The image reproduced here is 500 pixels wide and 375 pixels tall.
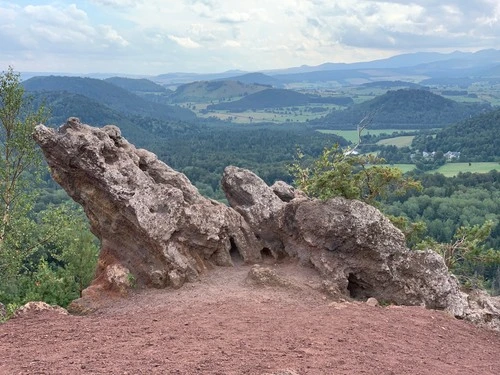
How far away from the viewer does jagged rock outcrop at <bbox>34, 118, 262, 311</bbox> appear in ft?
65.0

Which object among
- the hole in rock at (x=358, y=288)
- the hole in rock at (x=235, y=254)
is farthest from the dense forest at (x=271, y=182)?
the hole in rock at (x=235, y=254)

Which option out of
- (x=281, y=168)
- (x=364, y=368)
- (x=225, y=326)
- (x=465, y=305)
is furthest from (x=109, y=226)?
(x=281, y=168)

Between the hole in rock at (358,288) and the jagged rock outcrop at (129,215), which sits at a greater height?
the jagged rock outcrop at (129,215)

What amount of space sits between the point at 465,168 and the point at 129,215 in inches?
5880

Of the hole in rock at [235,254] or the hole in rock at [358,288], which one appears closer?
the hole in rock at [358,288]

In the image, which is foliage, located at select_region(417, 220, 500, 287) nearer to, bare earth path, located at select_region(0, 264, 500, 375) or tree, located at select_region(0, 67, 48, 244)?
bare earth path, located at select_region(0, 264, 500, 375)

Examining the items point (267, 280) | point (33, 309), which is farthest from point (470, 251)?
point (33, 309)

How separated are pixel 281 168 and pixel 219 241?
414ft

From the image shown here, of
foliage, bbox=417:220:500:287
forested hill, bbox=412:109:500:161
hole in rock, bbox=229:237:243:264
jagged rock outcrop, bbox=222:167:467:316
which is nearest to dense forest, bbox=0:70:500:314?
forested hill, bbox=412:109:500:161

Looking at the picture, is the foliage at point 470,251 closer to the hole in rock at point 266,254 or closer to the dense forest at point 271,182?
the dense forest at point 271,182

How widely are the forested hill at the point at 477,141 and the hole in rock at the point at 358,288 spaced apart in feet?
519

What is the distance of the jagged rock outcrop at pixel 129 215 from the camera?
65.0 ft

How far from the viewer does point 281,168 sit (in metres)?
147

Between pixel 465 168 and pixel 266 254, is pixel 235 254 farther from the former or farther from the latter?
pixel 465 168
